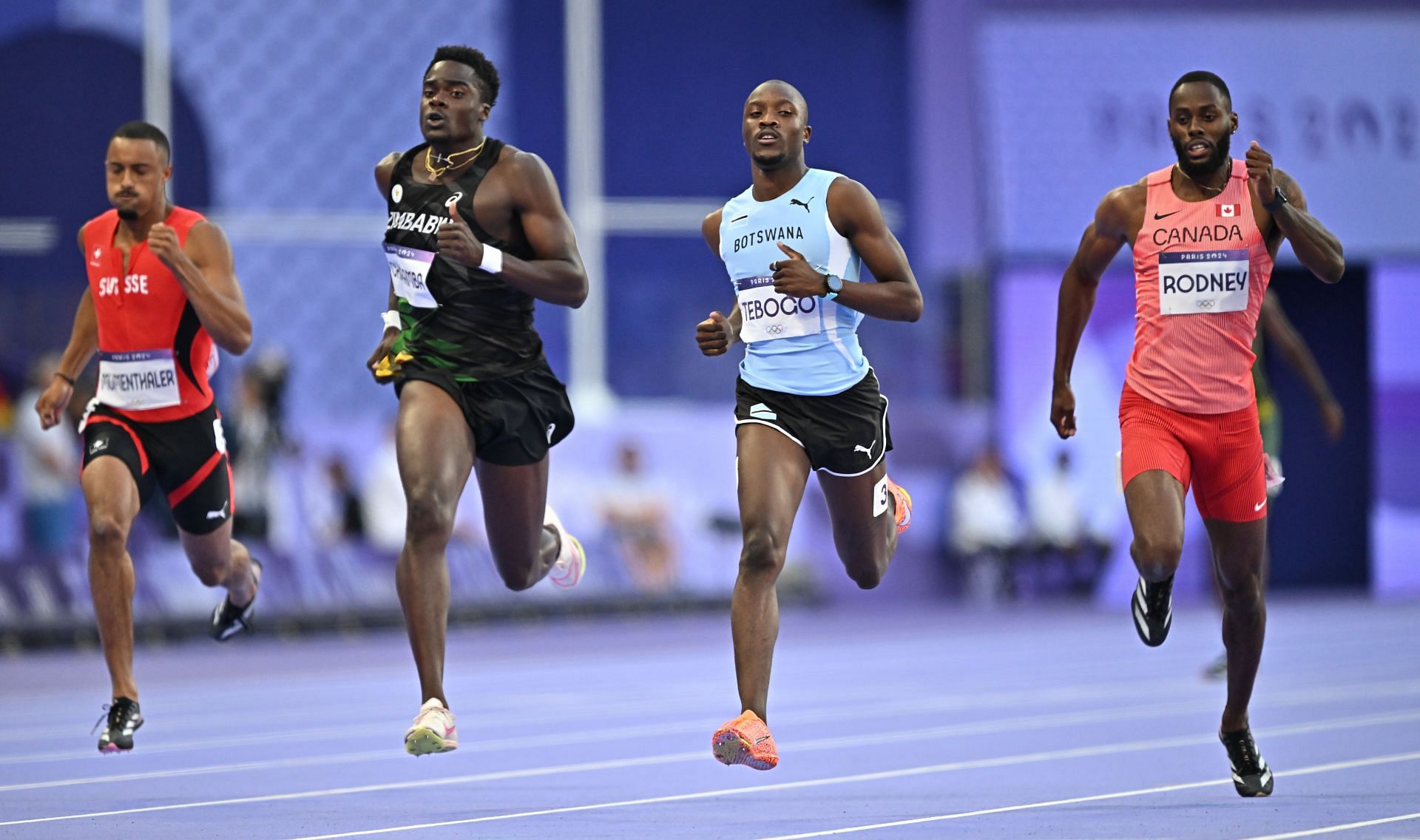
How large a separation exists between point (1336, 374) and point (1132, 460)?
1577cm

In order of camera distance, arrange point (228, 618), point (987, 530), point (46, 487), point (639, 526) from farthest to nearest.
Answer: point (987, 530) → point (639, 526) → point (46, 487) → point (228, 618)

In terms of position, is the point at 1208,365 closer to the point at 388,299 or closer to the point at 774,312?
the point at 774,312

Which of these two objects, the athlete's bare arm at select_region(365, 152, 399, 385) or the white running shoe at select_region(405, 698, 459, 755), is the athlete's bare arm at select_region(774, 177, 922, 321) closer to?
the athlete's bare arm at select_region(365, 152, 399, 385)

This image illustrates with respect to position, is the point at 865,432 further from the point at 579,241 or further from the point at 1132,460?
A: the point at 579,241

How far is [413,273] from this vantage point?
279 inches

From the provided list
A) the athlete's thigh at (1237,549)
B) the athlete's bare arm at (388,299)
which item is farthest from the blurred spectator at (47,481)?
the athlete's thigh at (1237,549)

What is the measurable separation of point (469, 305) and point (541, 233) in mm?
359

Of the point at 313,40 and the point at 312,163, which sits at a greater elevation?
the point at 313,40

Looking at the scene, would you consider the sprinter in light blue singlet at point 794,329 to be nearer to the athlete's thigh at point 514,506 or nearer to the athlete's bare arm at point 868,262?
the athlete's bare arm at point 868,262

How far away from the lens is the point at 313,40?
19.4 metres

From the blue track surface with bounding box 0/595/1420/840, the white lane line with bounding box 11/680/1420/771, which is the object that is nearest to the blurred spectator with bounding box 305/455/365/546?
the blue track surface with bounding box 0/595/1420/840

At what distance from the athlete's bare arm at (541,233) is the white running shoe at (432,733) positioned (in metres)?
1.47

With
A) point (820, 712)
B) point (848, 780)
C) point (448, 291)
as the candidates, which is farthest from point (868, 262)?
point (820, 712)

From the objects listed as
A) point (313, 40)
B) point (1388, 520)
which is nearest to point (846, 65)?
point (313, 40)
